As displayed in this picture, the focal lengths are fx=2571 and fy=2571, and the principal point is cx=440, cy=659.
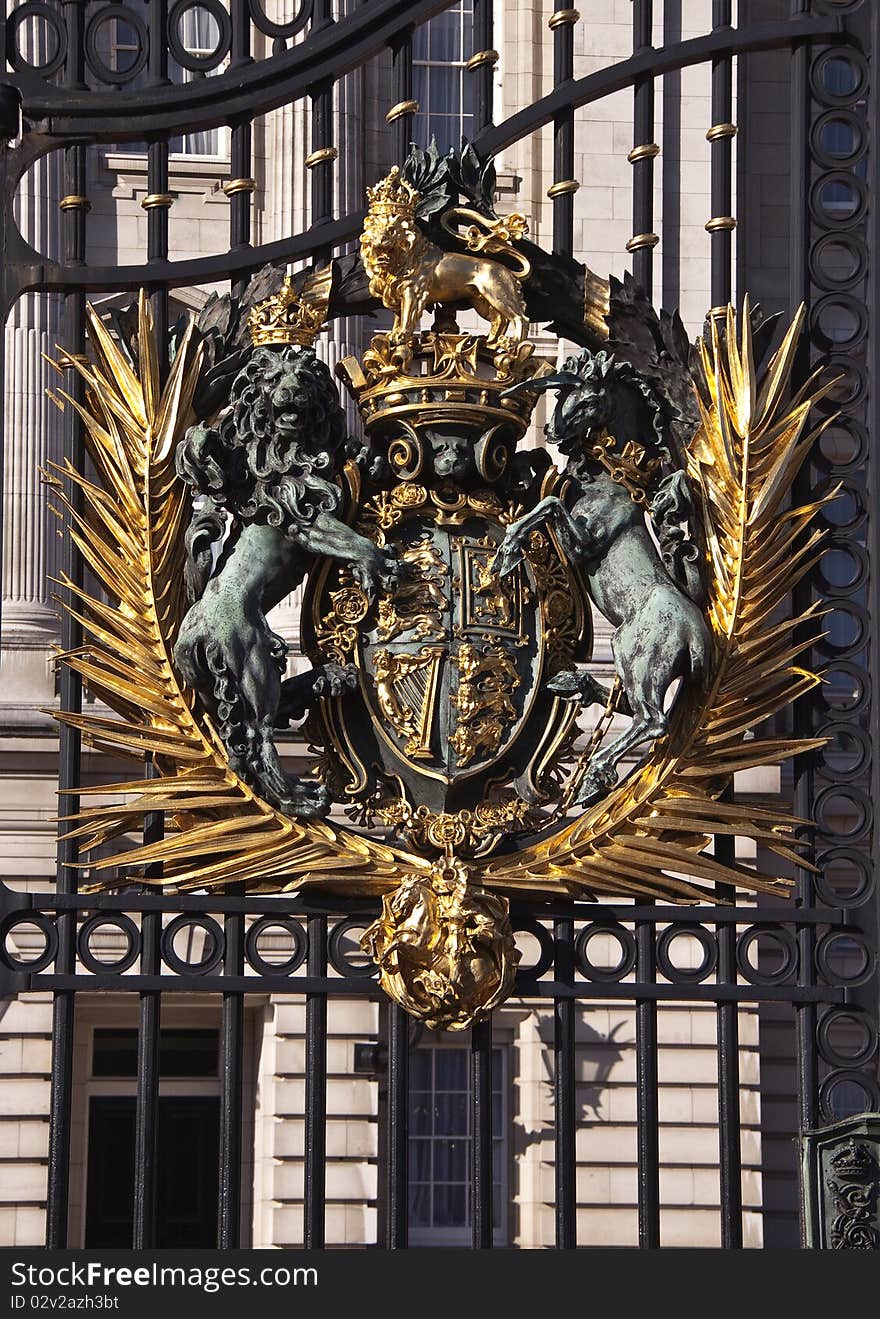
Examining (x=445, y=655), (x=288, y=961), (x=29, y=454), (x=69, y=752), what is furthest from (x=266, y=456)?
(x=29, y=454)

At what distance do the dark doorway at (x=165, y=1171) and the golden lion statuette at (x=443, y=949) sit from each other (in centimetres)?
902

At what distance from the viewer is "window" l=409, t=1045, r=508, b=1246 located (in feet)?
60.7

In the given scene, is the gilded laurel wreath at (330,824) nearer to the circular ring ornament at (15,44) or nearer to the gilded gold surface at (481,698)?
the gilded gold surface at (481,698)

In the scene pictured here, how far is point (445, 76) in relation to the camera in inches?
769

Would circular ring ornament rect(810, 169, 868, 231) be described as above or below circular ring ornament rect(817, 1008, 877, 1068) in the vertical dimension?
above

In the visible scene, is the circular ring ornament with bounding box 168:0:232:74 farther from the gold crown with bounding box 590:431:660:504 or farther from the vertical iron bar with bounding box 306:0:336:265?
the gold crown with bounding box 590:431:660:504

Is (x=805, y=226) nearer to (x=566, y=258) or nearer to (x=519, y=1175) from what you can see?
(x=566, y=258)

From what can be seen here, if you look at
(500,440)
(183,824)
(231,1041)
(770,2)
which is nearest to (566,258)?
(500,440)

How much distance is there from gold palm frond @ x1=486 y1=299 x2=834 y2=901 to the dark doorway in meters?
9.12

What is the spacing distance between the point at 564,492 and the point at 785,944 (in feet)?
6.13

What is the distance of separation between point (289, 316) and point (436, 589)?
1.17 meters

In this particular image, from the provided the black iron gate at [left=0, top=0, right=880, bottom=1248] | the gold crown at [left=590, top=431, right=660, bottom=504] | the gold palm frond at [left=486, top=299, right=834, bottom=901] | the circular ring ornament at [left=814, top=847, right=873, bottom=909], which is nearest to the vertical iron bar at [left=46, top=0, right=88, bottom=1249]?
the black iron gate at [left=0, top=0, right=880, bottom=1248]

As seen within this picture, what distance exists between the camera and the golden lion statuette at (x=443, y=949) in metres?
9.07

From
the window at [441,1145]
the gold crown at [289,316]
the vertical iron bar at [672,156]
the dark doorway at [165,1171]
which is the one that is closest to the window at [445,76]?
the vertical iron bar at [672,156]
